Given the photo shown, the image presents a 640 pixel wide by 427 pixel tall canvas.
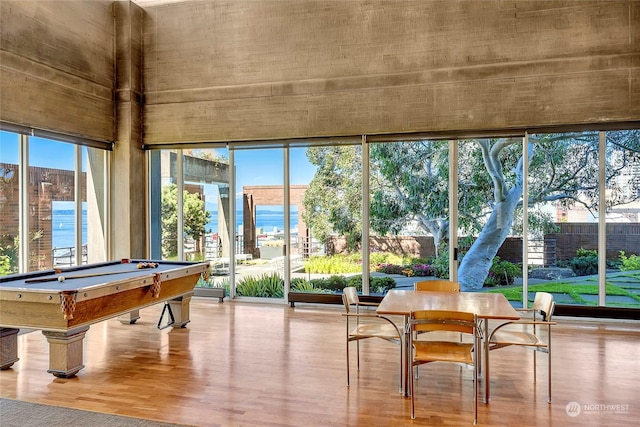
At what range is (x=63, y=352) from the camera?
380 cm

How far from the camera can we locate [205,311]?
645 cm

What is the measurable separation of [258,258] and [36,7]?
4949 mm

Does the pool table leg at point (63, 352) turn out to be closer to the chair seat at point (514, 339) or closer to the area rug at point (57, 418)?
the area rug at point (57, 418)

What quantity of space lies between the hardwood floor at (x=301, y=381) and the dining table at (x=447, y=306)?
34 centimetres

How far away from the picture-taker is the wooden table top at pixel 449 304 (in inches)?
128

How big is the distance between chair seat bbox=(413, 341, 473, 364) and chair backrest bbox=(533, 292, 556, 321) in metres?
0.81

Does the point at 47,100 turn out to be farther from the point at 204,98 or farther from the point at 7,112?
the point at 204,98

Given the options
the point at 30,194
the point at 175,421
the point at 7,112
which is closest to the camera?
the point at 175,421

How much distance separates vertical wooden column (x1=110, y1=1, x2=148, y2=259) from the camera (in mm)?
7207

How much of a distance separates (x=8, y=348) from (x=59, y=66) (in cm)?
431

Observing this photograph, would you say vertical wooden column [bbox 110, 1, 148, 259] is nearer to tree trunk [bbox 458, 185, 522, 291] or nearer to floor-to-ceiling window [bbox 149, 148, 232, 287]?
floor-to-ceiling window [bbox 149, 148, 232, 287]

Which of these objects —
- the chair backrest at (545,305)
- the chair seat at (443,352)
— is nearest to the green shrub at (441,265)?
the chair backrest at (545,305)

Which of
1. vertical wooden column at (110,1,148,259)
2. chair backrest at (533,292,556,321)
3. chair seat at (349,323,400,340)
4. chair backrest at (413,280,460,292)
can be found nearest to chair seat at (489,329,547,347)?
chair backrest at (533,292,556,321)

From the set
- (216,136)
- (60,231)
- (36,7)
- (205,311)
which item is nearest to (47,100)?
(36,7)
